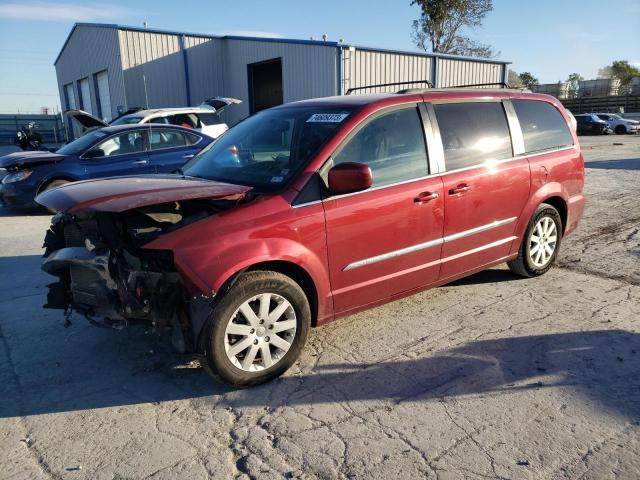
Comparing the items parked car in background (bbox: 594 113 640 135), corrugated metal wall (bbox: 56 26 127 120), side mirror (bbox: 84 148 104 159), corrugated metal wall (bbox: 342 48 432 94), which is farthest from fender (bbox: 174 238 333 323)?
parked car in background (bbox: 594 113 640 135)

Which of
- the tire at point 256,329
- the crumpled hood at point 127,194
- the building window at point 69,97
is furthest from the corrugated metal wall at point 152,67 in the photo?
the tire at point 256,329

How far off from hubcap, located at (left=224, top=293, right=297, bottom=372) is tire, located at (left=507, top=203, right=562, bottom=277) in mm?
2724

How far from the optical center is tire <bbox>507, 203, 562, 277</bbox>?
189 inches

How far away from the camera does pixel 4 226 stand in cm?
802

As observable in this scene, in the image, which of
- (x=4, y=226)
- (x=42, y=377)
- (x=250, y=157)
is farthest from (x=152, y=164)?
(x=42, y=377)

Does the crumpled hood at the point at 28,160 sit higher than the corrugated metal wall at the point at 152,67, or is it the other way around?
the corrugated metal wall at the point at 152,67

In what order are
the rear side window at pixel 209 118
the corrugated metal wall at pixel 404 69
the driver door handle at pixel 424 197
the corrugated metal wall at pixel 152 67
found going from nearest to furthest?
1. the driver door handle at pixel 424 197
2. the rear side window at pixel 209 118
3. the corrugated metal wall at pixel 404 69
4. the corrugated metal wall at pixel 152 67

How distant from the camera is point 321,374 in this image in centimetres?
330

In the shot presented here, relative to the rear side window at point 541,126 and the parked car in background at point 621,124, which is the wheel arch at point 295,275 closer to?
the rear side window at point 541,126

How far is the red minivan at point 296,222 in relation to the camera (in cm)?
299

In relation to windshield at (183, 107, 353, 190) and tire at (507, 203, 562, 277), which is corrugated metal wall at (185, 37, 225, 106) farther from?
tire at (507, 203, 562, 277)

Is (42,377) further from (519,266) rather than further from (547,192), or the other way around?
(547,192)

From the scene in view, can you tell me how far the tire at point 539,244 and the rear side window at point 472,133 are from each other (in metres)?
0.80

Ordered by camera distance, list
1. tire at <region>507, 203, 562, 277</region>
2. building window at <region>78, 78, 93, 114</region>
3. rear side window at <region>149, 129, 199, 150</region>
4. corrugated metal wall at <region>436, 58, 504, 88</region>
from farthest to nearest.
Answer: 1. building window at <region>78, 78, 93, 114</region>
2. corrugated metal wall at <region>436, 58, 504, 88</region>
3. rear side window at <region>149, 129, 199, 150</region>
4. tire at <region>507, 203, 562, 277</region>
